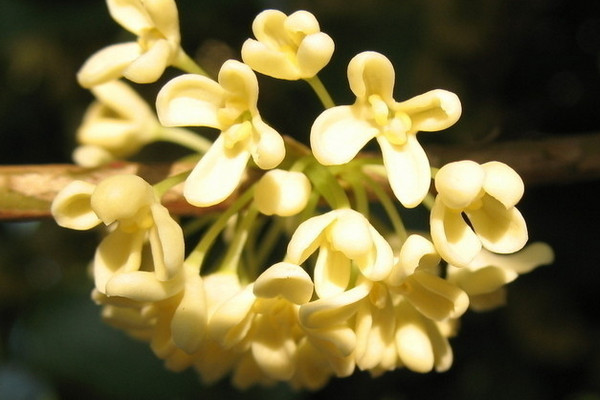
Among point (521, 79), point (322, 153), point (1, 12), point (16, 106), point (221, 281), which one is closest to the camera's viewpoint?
point (322, 153)

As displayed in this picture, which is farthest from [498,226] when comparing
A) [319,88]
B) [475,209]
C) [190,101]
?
[190,101]

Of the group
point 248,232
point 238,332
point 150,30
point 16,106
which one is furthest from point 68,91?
point 238,332

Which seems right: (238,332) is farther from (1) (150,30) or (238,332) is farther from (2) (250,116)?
(1) (150,30)

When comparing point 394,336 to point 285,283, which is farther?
Result: point 394,336

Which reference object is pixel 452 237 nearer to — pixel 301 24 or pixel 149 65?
pixel 301 24

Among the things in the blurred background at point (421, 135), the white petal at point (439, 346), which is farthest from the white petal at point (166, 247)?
the blurred background at point (421, 135)

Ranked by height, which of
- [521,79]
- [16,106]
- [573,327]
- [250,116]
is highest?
[250,116]
